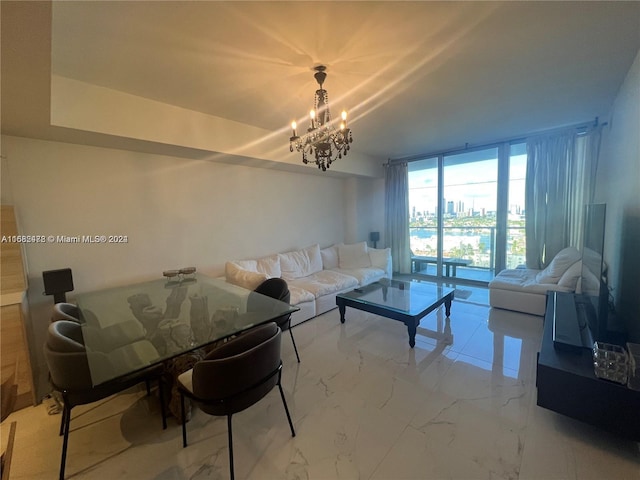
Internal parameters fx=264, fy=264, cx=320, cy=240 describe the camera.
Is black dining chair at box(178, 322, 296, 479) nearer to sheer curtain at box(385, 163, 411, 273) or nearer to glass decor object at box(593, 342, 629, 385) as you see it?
glass decor object at box(593, 342, 629, 385)

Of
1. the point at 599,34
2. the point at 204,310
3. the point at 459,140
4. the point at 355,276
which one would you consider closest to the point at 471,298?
the point at 355,276

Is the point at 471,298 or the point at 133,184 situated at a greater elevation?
the point at 133,184

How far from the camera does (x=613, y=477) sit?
1418 millimetres

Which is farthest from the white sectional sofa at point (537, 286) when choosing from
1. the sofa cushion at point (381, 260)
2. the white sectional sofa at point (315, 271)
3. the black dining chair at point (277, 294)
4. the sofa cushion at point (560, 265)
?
the black dining chair at point (277, 294)

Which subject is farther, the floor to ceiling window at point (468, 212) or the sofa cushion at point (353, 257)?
the sofa cushion at point (353, 257)

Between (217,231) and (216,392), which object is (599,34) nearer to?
(216,392)

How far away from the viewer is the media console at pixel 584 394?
1.51 meters

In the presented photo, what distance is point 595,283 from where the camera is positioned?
7.34ft

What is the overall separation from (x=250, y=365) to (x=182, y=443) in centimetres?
93

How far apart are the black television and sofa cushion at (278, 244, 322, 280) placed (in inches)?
134

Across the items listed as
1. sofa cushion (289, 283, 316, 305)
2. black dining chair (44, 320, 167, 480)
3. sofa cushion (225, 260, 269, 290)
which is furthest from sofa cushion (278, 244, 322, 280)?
black dining chair (44, 320, 167, 480)

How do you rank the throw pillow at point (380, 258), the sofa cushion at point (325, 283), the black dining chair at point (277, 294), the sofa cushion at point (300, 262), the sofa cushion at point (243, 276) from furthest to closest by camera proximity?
the throw pillow at point (380, 258), the sofa cushion at point (300, 262), the sofa cushion at point (325, 283), the sofa cushion at point (243, 276), the black dining chair at point (277, 294)

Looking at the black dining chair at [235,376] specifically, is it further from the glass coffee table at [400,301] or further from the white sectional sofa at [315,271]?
the glass coffee table at [400,301]

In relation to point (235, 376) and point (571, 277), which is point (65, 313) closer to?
point (235, 376)
